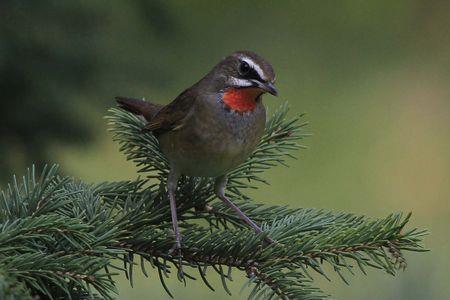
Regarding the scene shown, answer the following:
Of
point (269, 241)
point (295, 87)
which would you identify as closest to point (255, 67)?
point (269, 241)

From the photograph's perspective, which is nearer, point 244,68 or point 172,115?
point 244,68

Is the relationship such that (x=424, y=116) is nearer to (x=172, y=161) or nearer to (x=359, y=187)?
(x=359, y=187)

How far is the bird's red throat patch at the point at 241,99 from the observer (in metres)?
3.73

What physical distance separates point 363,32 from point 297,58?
768 millimetres

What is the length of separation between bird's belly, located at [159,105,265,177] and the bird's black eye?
0.60 feet

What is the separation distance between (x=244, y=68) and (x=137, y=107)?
1.64ft

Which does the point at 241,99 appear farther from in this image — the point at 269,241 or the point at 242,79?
the point at 269,241

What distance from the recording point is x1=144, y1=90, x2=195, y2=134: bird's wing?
3.71 meters

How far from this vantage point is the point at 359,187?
23.9 feet

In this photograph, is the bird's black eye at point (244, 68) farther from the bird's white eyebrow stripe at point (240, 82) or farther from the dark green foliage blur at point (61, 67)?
the dark green foliage blur at point (61, 67)

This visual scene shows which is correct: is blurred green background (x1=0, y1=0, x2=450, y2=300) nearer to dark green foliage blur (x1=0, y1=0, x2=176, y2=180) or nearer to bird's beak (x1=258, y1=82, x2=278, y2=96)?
dark green foliage blur (x1=0, y1=0, x2=176, y2=180)

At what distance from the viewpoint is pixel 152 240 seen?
2795mm

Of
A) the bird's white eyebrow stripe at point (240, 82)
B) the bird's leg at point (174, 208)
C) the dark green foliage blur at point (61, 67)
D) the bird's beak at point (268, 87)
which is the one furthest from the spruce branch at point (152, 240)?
the dark green foliage blur at point (61, 67)

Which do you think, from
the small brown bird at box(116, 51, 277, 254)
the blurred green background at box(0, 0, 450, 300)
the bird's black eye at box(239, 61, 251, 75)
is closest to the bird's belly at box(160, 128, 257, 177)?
the small brown bird at box(116, 51, 277, 254)
